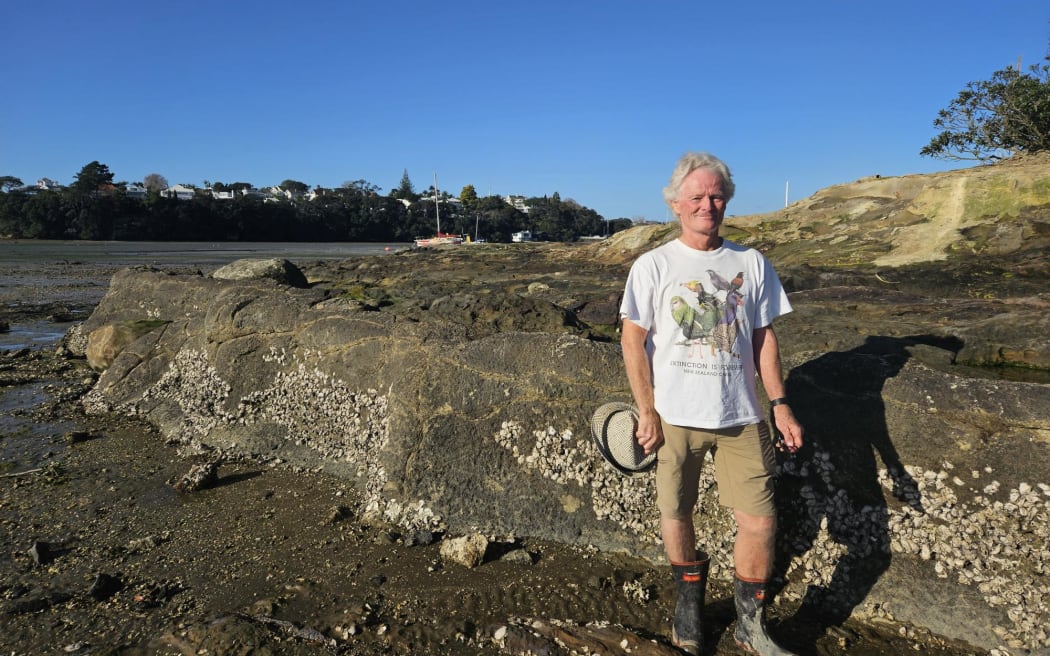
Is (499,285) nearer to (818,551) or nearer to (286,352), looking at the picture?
(286,352)

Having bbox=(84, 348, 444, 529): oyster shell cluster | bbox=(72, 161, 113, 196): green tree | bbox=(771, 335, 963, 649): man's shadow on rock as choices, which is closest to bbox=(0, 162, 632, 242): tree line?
bbox=(72, 161, 113, 196): green tree

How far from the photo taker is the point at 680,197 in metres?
2.64

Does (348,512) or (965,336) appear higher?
(965,336)

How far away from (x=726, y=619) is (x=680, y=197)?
6.19 ft

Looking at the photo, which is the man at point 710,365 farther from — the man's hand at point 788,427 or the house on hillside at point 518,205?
the house on hillside at point 518,205

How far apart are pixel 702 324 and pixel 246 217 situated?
84339 mm

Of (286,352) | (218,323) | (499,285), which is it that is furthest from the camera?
(499,285)

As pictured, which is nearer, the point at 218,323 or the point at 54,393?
the point at 218,323

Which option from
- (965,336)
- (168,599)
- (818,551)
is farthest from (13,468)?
(965,336)

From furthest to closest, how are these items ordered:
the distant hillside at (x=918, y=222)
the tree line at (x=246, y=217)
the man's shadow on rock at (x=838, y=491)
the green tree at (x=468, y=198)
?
1. the green tree at (x=468, y=198)
2. the tree line at (x=246, y=217)
3. the distant hillside at (x=918, y=222)
4. the man's shadow on rock at (x=838, y=491)

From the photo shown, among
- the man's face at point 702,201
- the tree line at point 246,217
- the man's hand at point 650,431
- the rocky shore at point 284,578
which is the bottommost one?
the rocky shore at point 284,578

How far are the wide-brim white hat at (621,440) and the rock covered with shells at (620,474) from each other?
0.62 meters

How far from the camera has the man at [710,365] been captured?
8.45ft

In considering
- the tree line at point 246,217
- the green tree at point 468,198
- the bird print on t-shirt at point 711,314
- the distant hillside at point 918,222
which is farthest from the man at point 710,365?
the green tree at point 468,198
